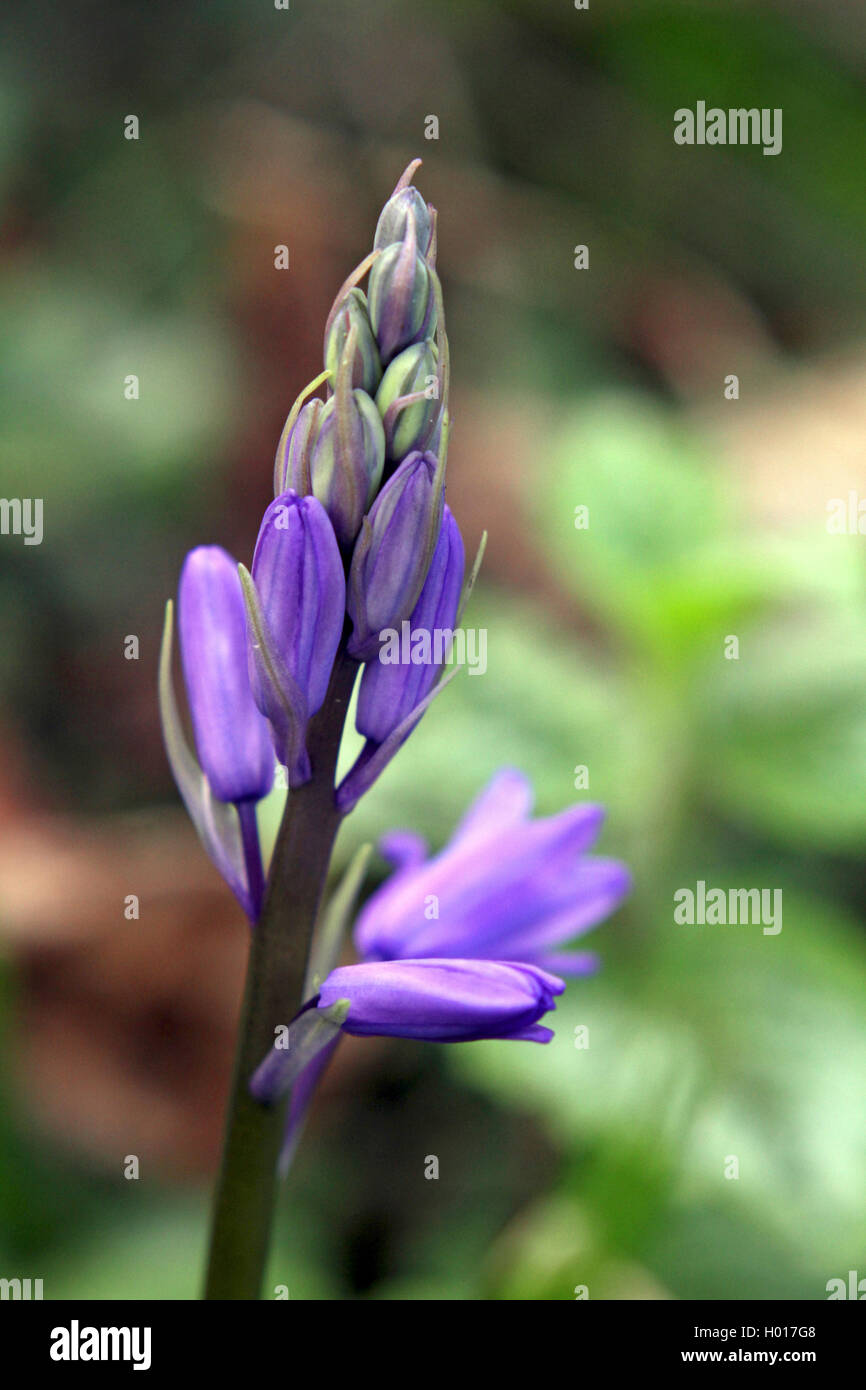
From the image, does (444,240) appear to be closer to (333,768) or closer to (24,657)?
(24,657)

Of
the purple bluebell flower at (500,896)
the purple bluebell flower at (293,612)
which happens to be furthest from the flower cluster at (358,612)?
the purple bluebell flower at (500,896)

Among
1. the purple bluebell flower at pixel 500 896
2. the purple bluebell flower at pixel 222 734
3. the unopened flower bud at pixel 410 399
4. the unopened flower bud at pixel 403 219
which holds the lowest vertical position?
the purple bluebell flower at pixel 500 896

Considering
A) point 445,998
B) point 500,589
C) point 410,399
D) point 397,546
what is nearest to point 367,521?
point 397,546

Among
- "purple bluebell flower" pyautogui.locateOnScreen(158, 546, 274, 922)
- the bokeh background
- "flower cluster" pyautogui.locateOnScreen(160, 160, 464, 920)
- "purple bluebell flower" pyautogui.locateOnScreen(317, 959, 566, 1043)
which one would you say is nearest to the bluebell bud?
"flower cluster" pyautogui.locateOnScreen(160, 160, 464, 920)

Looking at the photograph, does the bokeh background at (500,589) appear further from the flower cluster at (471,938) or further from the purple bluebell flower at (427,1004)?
the purple bluebell flower at (427,1004)
